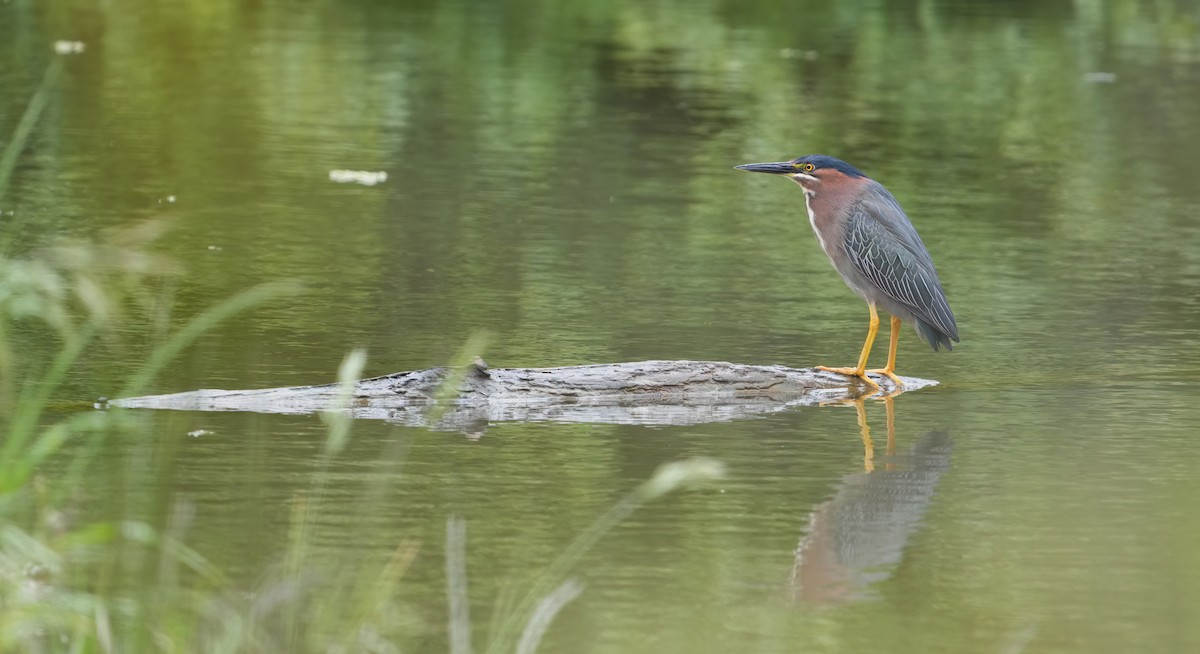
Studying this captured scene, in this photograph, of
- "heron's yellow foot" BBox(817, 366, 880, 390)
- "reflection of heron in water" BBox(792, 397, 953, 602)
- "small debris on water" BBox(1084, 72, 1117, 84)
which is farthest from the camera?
"small debris on water" BBox(1084, 72, 1117, 84)

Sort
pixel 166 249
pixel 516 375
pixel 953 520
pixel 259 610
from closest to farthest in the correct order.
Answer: pixel 259 610 → pixel 953 520 → pixel 516 375 → pixel 166 249

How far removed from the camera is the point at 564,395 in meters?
7.77

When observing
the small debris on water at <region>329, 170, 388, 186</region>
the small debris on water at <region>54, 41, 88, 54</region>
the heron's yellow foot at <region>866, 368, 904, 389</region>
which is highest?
the heron's yellow foot at <region>866, 368, 904, 389</region>

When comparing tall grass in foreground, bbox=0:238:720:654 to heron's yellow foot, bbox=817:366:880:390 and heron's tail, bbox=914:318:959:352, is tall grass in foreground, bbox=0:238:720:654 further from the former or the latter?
heron's tail, bbox=914:318:959:352

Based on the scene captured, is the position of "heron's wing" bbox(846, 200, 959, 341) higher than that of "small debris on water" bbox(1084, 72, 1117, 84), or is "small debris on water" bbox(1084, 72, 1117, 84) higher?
"heron's wing" bbox(846, 200, 959, 341)

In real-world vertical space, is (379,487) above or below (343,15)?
above

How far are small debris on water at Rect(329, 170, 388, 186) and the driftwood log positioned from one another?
236 inches

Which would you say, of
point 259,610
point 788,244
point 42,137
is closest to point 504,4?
point 42,137

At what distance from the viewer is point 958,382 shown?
28.5 feet

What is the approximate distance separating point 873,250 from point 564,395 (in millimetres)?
1619

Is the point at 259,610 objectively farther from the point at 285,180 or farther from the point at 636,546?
the point at 285,180

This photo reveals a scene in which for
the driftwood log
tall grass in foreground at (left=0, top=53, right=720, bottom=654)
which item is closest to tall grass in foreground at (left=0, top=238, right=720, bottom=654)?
tall grass in foreground at (left=0, top=53, right=720, bottom=654)

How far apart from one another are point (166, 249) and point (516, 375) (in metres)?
4.10

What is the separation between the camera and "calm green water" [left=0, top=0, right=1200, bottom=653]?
5.80 metres
